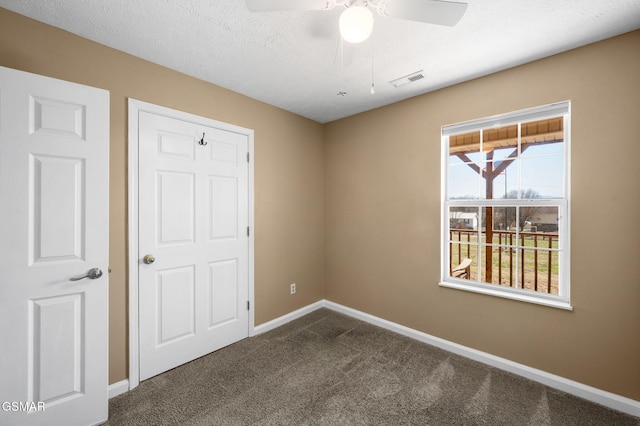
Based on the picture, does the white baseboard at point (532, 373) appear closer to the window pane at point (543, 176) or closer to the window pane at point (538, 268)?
the window pane at point (538, 268)

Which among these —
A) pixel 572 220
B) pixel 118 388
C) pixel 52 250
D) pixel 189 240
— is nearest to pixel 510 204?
pixel 572 220

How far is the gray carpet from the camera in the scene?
5.83ft

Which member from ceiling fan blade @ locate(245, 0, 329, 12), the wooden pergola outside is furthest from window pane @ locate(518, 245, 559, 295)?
ceiling fan blade @ locate(245, 0, 329, 12)

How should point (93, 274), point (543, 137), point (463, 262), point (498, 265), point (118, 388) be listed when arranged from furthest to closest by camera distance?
1. point (463, 262)
2. point (498, 265)
3. point (543, 137)
4. point (118, 388)
5. point (93, 274)

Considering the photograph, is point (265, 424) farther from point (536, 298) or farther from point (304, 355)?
point (536, 298)

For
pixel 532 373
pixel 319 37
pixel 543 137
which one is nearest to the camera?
pixel 319 37

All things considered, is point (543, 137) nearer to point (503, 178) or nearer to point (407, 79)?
point (503, 178)

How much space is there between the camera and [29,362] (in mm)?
1519

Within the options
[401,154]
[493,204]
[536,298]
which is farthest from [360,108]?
[536,298]

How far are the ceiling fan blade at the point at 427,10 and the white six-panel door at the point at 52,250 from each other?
186 cm

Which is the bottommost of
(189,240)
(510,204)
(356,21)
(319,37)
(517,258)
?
(517,258)

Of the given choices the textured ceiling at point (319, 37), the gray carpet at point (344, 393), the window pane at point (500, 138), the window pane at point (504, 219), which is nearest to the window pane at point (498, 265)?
the window pane at point (504, 219)

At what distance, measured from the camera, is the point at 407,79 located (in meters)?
2.45

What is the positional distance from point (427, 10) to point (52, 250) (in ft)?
7.99
